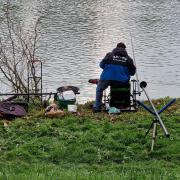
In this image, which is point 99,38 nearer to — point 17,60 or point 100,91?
point 17,60

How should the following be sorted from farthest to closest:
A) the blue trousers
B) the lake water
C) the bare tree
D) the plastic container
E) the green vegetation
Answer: the lake water → the bare tree → the blue trousers → the plastic container → the green vegetation

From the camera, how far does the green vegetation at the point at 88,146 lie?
257 inches

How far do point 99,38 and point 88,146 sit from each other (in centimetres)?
1862

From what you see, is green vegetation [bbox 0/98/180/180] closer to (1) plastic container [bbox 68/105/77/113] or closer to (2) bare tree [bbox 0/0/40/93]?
(1) plastic container [bbox 68/105/77/113]

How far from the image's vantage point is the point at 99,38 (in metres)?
25.9

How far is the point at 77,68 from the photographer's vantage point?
20125 millimetres

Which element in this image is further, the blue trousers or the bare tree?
the bare tree

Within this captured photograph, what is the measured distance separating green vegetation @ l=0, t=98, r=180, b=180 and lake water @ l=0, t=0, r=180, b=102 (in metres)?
6.67

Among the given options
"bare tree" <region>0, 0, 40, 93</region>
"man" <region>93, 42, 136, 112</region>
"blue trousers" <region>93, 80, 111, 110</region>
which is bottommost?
"blue trousers" <region>93, 80, 111, 110</region>

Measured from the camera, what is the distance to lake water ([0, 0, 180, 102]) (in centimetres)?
1905

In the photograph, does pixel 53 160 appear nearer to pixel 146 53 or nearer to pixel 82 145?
pixel 82 145

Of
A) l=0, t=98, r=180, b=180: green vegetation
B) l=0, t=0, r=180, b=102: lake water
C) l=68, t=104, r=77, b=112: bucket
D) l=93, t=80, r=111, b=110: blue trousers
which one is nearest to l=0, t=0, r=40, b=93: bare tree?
l=0, t=0, r=180, b=102: lake water

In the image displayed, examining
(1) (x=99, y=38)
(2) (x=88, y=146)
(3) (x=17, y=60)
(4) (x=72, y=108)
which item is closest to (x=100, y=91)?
(4) (x=72, y=108)

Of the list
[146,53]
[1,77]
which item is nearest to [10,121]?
[1,77]
